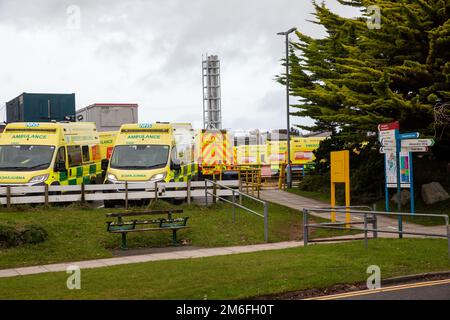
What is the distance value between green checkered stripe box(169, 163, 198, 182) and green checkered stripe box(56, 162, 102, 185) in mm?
3495

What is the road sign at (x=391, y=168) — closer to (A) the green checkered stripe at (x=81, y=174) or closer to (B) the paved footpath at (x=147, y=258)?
(B) the paved footpath at (x=147, y=258)

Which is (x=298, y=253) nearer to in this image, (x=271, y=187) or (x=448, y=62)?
(x=448, y=62)

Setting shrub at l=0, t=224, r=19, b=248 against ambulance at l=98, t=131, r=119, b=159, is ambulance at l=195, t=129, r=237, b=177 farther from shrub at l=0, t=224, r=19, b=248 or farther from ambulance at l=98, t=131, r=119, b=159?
shrub at l=0, t=224, r=19, b=248

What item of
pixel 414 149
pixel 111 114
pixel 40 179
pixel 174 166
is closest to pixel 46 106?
pixel 111 114

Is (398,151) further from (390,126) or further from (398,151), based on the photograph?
(390,126)

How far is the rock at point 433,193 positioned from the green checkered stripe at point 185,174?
9.00 meters

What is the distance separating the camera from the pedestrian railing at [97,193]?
20141mm

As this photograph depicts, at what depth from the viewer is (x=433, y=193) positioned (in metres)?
24.9

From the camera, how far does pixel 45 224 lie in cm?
1741

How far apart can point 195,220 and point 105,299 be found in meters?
9.60

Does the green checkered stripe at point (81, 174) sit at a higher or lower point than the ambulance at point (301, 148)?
lower

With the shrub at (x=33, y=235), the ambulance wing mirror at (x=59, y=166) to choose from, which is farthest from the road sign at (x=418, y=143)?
the ambulance wing mirror at (x=59, y=166)

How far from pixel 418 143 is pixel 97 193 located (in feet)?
33.4

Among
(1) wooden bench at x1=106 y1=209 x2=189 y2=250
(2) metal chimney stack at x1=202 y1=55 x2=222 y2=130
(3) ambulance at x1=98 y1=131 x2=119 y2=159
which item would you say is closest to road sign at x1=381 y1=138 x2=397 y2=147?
(1) wooden bench at x1=106 y1=209 x2=189 y2=250
